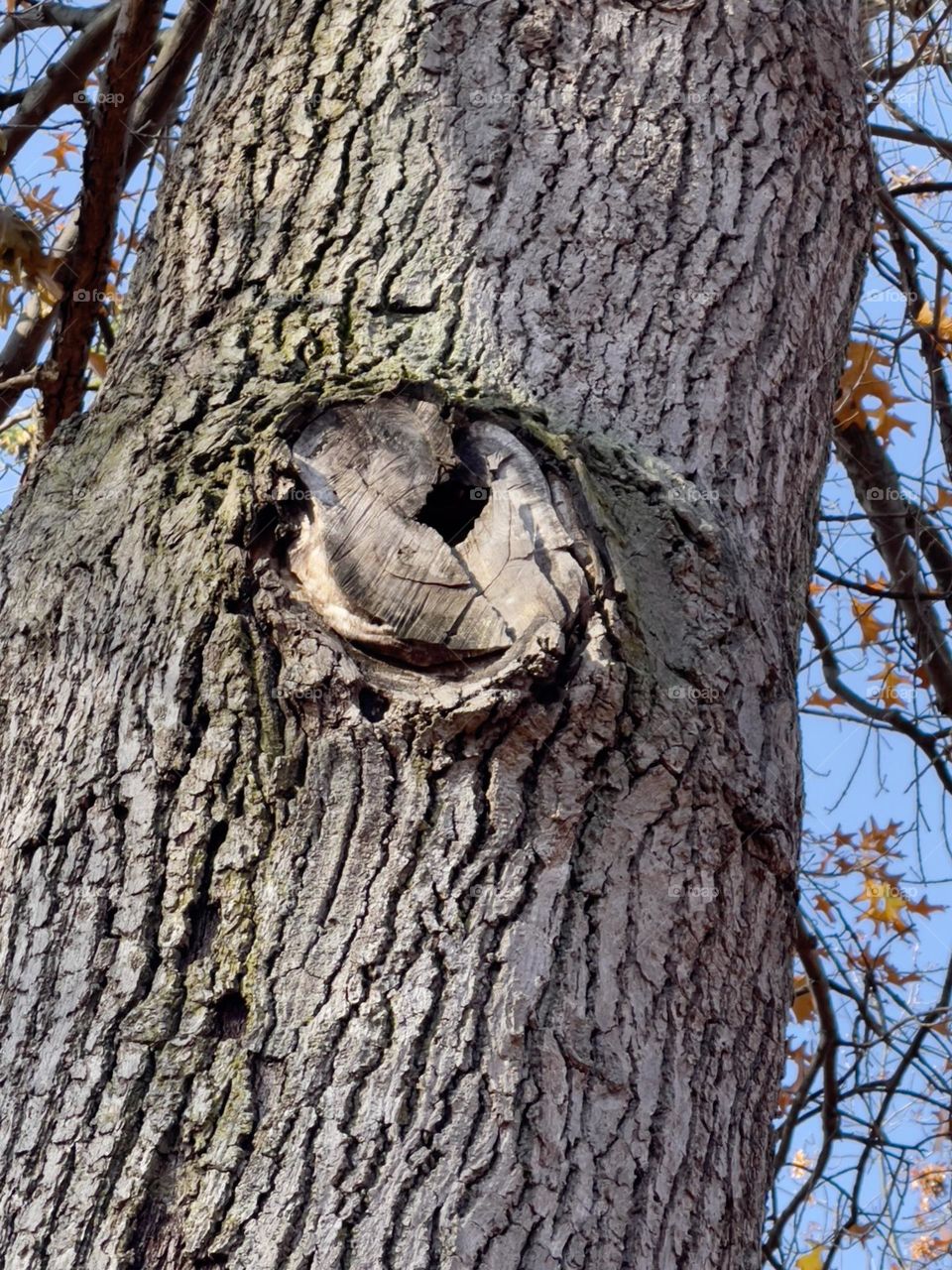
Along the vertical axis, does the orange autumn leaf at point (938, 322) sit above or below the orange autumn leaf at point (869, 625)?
above

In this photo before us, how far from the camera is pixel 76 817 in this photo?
114cm

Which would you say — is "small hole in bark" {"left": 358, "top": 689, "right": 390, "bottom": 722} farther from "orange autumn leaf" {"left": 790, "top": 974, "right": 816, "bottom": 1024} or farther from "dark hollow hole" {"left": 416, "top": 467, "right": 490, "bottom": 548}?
"orange autumn leaf" {"left": 790, "top": 974, "right": 816, "bottom": 1024}

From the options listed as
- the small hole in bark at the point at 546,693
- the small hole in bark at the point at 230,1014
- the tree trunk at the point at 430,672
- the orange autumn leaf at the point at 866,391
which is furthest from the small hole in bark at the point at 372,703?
the orange autumn leaf at the point at 866,391

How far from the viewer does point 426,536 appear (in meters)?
1.20

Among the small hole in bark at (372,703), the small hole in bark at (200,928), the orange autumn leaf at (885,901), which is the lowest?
the small hole in bark at (200,928)

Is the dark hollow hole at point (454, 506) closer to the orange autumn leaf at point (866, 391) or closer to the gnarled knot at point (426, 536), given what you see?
the gnarled knot at point (426, 536)

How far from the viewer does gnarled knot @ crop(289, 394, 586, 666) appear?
1.15 metres

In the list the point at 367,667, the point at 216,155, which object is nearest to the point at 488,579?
the point at 367,667

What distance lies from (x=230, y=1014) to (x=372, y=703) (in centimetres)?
29

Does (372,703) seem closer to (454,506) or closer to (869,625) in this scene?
(454,506)

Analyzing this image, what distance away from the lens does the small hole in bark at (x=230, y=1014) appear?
3.35ft

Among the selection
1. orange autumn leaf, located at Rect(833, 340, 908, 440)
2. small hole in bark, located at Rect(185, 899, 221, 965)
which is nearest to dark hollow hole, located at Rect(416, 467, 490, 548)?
small hole in bark, located at Rect(185, 899, 221, 965)

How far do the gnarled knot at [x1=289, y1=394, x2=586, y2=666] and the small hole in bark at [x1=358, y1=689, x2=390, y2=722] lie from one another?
5 cm

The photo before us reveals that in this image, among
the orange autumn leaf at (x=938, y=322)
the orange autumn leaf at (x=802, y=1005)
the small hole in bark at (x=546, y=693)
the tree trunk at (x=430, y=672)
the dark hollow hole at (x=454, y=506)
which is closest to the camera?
the tree trunk at (x=430, y=672)
